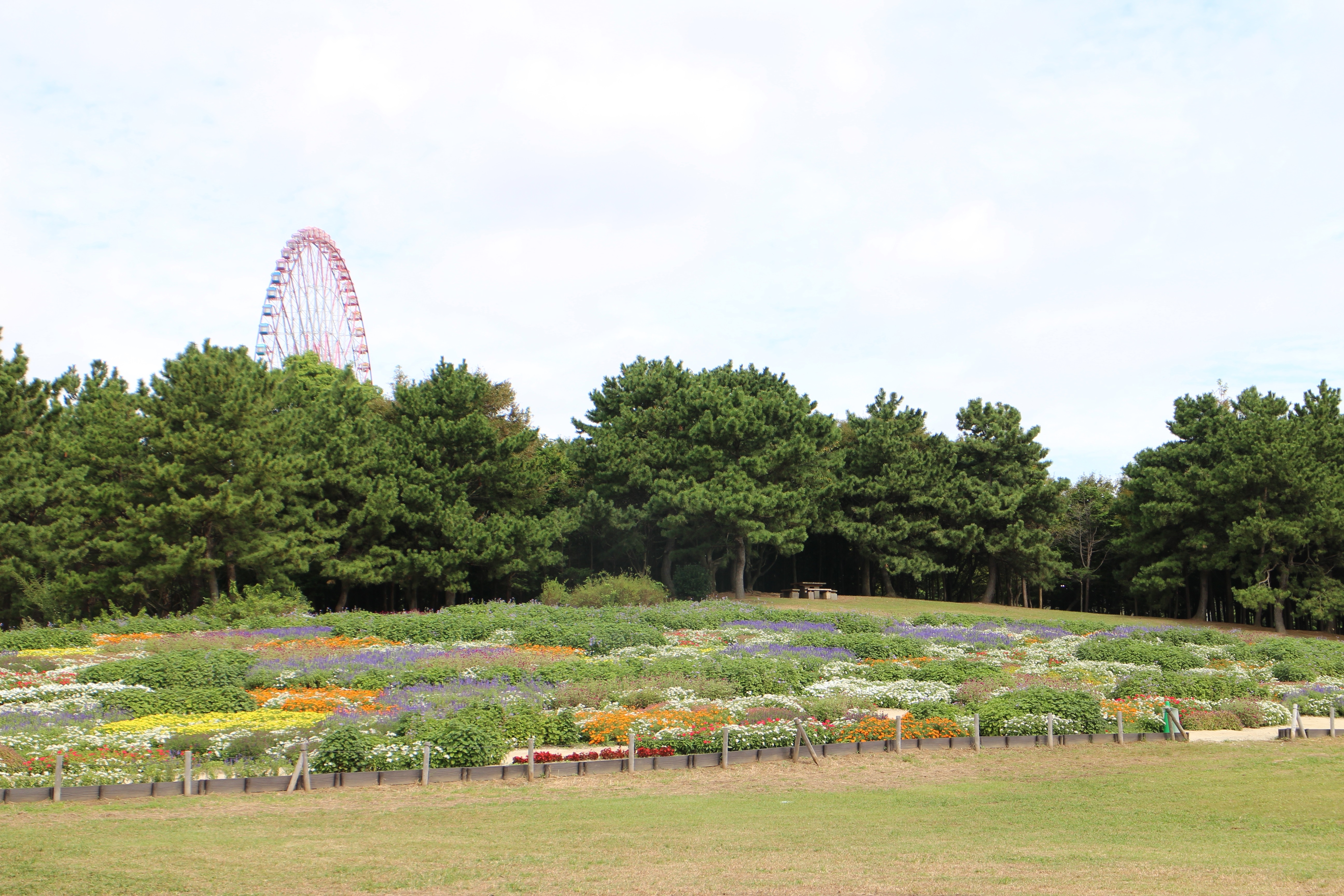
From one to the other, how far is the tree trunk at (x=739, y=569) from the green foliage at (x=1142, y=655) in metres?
24.3

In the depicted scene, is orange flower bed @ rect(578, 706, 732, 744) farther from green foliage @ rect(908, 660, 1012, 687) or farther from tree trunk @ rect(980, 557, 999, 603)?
tree trunk @ rect(980, 557, 999, 603)

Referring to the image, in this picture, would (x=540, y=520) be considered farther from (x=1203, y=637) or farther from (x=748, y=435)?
(x=1203, y=637)

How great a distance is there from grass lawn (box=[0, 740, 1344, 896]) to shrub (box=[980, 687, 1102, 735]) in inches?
78.9

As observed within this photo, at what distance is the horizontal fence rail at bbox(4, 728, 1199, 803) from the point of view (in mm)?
12500

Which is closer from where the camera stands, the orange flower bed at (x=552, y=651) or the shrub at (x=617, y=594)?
the orange flower bed at (x=552, y=651)

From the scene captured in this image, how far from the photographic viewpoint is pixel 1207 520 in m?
52.7

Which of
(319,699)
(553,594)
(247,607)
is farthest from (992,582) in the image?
(319,699)

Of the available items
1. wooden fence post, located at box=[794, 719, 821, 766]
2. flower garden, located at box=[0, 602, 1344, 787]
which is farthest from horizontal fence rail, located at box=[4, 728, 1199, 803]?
flower garden, located at box=[0, 602, 1344, 787]

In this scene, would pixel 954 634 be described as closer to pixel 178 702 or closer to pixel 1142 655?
pixel 1142 655

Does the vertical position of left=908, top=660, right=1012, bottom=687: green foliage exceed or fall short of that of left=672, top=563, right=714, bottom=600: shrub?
it falls short

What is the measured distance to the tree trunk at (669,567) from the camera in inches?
2119

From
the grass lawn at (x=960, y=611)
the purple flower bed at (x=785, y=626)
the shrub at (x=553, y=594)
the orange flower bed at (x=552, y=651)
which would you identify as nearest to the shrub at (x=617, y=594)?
the shrub at (x=553, y=594)

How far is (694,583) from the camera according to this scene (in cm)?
5188

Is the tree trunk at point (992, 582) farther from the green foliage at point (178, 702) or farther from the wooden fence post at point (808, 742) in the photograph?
the green foliage at point (178, 702)
